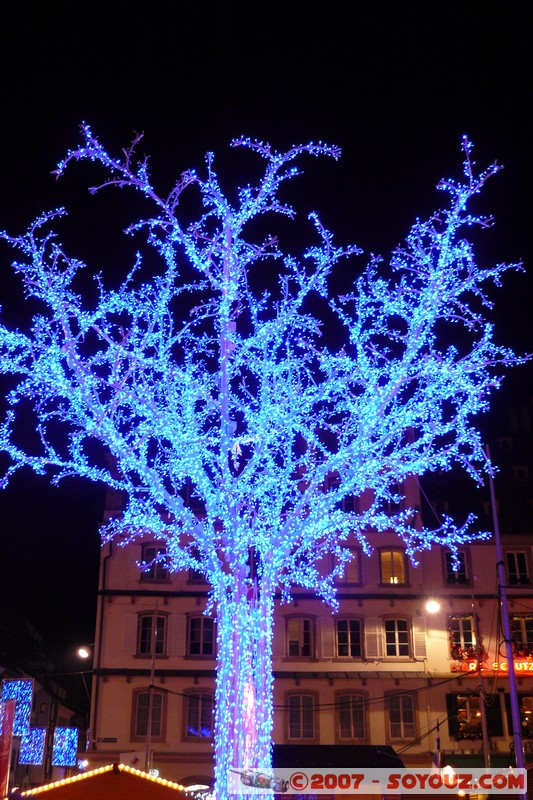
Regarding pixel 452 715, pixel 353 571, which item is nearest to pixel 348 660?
pixel 353 571

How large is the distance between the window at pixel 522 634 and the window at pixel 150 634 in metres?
13.3

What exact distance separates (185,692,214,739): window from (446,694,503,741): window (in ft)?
29.2

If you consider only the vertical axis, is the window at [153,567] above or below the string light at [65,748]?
above

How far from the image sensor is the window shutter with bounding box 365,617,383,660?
108ft

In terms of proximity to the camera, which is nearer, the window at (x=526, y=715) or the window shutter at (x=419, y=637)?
the window at (x=526, y=715)

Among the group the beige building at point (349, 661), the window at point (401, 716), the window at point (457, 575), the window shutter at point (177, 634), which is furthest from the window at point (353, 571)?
the window shutter at point (177, 634)

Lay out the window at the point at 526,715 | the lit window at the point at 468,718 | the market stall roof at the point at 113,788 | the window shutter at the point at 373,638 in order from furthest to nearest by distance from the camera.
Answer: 1. the window shutter at the point at 373,638
2. the lit window at the point at 468,718
3. the window at the point at 526,715
4. the market stall roof at the point at 113,788

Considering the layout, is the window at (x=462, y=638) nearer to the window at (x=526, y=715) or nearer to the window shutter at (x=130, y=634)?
the window at (x=526, y=715)

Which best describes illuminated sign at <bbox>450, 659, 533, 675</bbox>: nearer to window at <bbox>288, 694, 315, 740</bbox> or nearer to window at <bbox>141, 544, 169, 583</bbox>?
window at <bbox>288, 694, 315, 740</bbox>

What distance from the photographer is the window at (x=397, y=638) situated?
32.8 m

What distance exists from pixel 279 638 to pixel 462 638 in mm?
7036

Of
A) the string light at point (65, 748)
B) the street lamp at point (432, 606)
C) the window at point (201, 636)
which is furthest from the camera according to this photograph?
the window at point (201, 636)

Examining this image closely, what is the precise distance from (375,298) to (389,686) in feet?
77.1

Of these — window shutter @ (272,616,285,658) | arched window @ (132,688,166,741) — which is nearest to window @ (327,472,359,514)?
window shutter @ (272,616,285,658)
